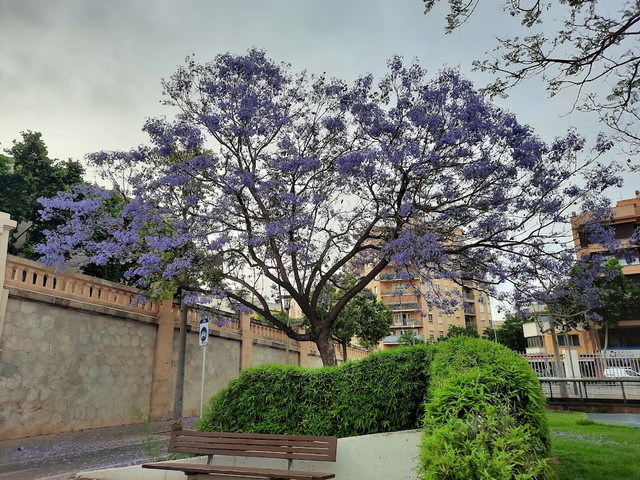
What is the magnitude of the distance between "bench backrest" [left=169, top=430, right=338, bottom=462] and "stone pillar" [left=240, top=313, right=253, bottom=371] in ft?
40.3

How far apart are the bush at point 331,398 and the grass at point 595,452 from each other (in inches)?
72.3

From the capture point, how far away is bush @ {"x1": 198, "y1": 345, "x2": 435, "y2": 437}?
6.02 m

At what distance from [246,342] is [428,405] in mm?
15171

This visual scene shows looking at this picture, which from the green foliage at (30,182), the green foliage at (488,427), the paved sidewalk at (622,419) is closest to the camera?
the green foliage at (488,427)

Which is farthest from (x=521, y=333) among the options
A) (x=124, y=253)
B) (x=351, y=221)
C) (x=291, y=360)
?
(x=124, y=253)

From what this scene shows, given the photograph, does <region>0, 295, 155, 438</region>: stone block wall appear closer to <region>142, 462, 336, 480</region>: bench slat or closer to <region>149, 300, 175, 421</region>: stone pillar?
<region>149, 300, 175, 421</region>: stone pillar

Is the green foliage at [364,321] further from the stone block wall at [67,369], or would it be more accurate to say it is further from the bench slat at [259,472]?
the bench slat at [259,472]

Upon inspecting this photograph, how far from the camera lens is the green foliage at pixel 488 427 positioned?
3.10 m

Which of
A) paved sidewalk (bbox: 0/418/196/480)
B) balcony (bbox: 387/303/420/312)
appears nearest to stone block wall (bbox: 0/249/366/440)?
paved sidewalk (bbox: 0/418/196/480)

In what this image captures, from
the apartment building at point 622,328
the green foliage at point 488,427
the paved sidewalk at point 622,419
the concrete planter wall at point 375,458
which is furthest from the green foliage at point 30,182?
the apartment building at point 622,328

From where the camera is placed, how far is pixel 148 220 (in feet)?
35.9

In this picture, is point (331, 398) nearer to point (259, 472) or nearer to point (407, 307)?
point (259, 472)

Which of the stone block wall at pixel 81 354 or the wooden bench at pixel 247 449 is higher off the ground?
the stone block wall at pixel 81 354

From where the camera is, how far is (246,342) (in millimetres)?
18266
